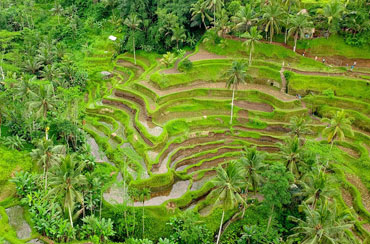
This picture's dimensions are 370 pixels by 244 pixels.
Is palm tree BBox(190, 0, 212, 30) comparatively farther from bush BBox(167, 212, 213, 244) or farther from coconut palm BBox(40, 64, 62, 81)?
bush BBox(167, 212, 213, 244)

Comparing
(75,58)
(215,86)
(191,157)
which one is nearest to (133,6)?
(75,58)

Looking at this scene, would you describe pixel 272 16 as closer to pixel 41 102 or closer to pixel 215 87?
pixel 215 87

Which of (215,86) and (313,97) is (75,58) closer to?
(215,86)

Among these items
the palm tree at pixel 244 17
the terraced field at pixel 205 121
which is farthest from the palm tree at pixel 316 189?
the palm tree at pixel 244 17

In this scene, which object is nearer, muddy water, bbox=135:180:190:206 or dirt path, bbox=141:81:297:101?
muddy water, bbox=135:180:190:206

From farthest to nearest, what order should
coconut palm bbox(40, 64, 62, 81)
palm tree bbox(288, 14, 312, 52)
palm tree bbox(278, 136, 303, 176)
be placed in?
1. coconut palm bbox(40, 64, 62, 81)
2. palm tree bbox(288, 14, 312, 52)
3. palm tree bbox(278, 136, 303, 176)

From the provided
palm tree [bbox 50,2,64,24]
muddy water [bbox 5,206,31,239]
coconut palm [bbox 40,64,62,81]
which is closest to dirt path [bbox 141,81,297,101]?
coconut palm [bbox 40,64,62,81]
